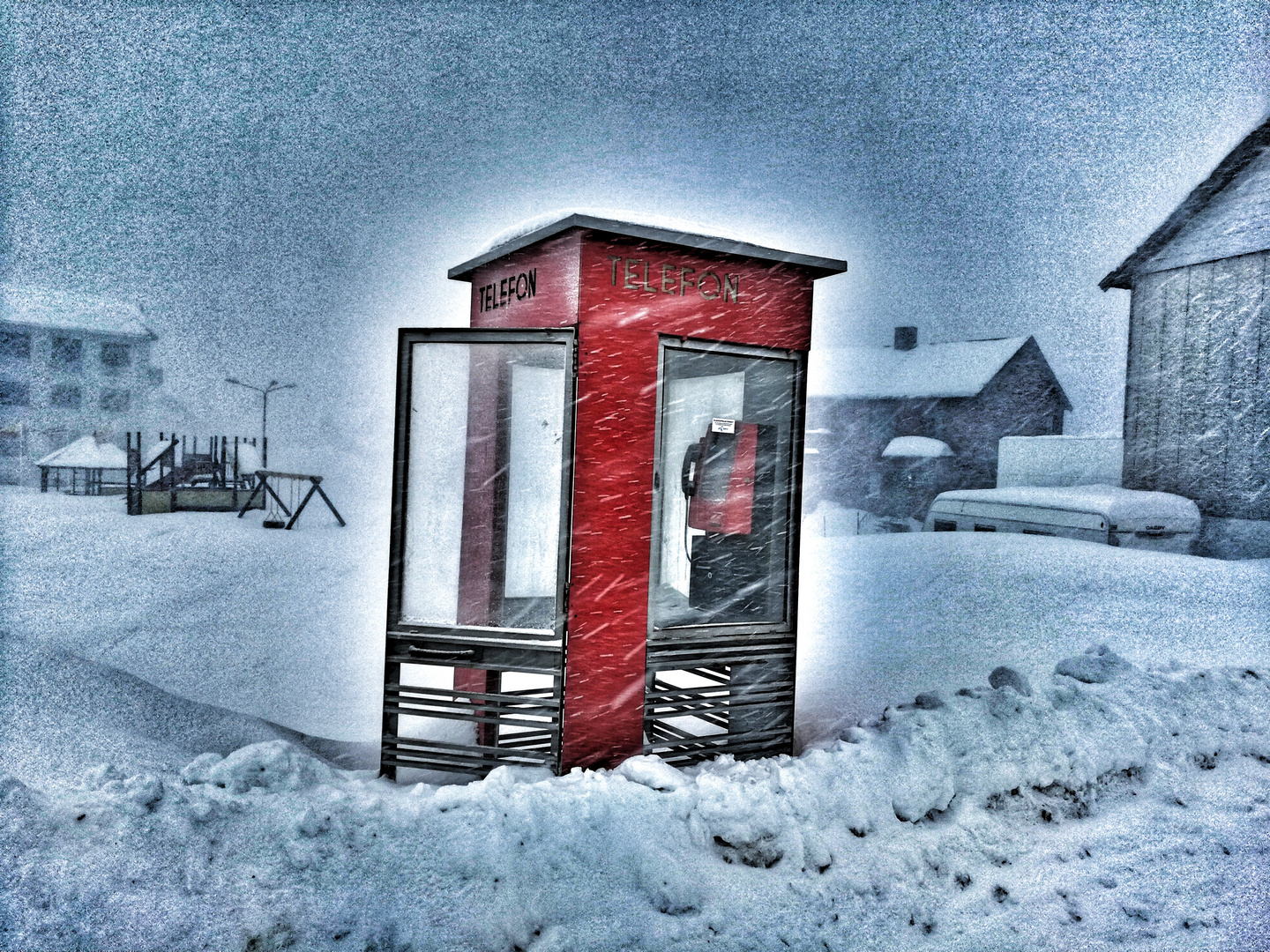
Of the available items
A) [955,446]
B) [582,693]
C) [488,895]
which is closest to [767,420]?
[582,693]

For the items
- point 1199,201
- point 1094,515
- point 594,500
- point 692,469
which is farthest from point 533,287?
point 1199,201

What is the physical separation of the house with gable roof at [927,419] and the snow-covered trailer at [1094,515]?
3.21 m

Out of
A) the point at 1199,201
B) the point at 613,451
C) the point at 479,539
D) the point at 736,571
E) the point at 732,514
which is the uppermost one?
the point at 1199,201

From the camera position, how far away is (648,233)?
11.4 feet

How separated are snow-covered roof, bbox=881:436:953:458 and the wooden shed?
4990 mm

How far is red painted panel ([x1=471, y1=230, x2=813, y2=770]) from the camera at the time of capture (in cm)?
349

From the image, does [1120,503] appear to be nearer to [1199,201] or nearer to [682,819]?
[1199,201]

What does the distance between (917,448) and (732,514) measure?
10.8m

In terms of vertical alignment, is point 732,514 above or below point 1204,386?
below

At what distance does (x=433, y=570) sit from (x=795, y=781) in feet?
7.44

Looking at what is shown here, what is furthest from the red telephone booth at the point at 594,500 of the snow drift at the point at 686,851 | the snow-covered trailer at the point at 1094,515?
the snow-covered trailer at the point at 1094,515

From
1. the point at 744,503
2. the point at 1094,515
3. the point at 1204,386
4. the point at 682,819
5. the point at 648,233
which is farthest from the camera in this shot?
the point at 1094,515

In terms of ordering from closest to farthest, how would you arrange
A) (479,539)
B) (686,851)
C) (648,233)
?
(686,851), (648,233), (479,539)

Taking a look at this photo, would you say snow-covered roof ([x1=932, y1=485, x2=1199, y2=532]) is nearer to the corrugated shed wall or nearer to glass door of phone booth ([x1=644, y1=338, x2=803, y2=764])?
the corrugated shed wall
